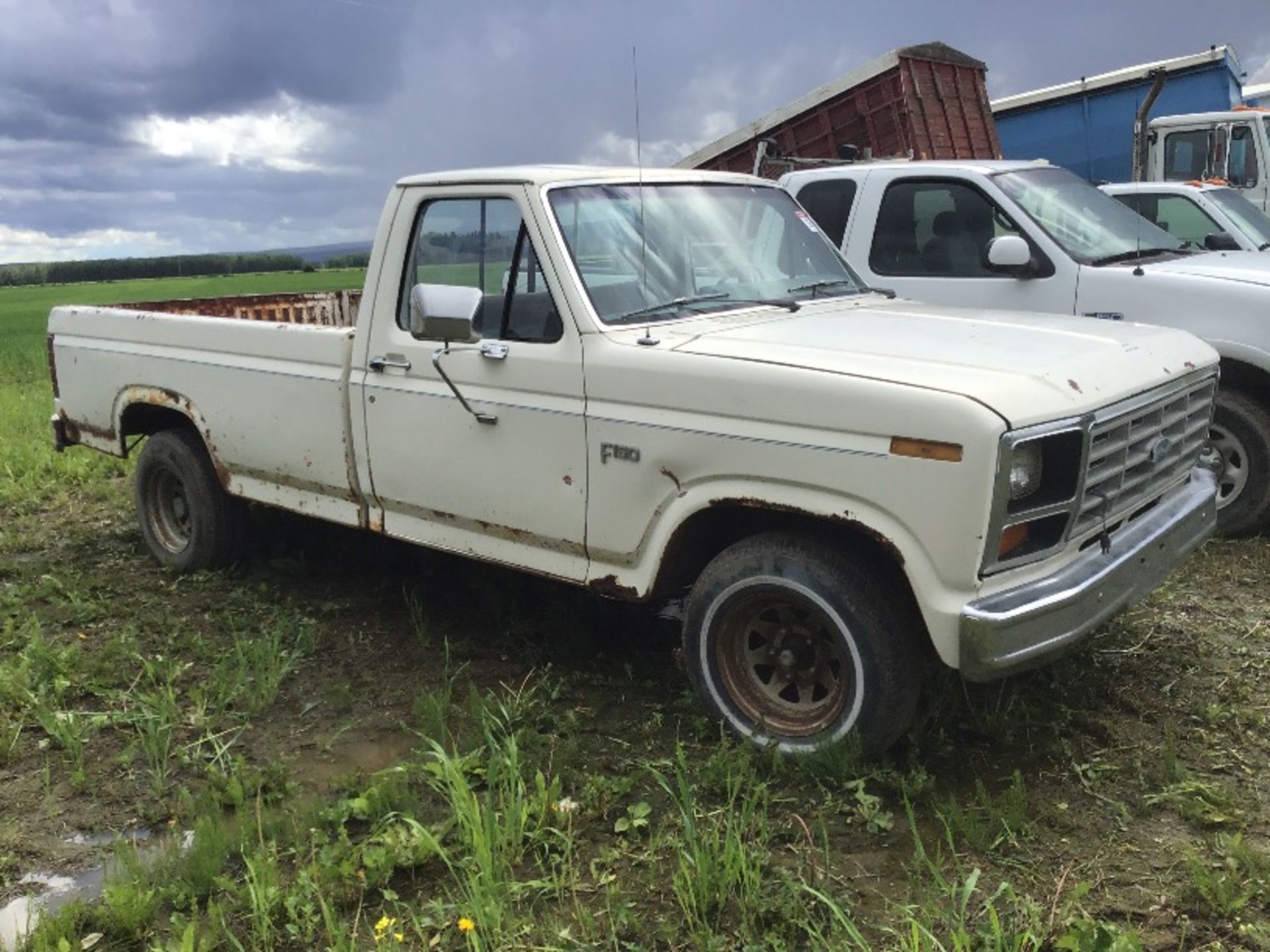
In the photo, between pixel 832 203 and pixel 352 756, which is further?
pixel 832 203

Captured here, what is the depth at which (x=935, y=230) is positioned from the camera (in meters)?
6.78

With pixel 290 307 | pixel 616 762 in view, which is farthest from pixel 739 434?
pixel 290 307

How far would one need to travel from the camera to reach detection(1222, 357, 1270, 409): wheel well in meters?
5.91

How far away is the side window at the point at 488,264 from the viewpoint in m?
4.21

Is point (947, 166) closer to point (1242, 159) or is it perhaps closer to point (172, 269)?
point (1242, 159)

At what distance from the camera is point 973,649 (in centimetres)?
320

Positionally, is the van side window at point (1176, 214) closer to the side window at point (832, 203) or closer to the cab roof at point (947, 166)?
the cab roof at point (947, 166)

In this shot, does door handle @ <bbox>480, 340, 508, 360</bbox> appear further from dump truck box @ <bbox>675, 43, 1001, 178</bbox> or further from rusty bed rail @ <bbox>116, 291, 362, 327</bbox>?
dump truck box @ <bbox>675, 43, 1001, 178</bbox>

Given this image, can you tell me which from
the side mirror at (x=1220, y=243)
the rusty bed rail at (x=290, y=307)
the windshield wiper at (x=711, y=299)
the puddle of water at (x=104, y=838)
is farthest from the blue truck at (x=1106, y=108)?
the puddle of water at (x=104, y=838)

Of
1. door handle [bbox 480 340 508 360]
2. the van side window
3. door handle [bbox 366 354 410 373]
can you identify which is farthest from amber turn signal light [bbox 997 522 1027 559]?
the van side window

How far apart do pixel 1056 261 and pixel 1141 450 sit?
2.81 m

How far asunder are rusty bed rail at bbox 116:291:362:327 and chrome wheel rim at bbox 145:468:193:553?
1.23 meters

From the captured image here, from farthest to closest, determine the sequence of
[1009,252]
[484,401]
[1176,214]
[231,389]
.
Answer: [1176,214] < [1009,252] < [231,389] < [484,401]

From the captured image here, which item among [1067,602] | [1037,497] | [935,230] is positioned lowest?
[1067,602]
